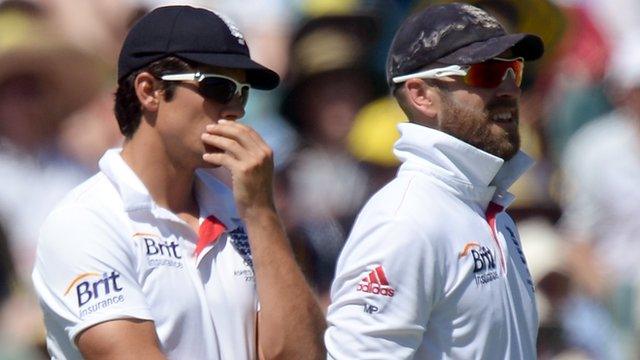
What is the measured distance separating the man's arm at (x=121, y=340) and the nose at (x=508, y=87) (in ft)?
3.66

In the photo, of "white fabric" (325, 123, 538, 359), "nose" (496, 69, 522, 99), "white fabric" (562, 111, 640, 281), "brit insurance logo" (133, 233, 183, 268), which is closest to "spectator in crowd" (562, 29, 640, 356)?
"white fabric" (562, 111, 640, 281)

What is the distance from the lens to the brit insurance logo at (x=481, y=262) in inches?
133

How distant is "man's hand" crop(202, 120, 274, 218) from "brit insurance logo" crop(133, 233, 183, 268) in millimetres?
181

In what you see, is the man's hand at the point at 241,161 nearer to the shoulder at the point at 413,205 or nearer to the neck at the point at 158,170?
the neck at the point at 158,170

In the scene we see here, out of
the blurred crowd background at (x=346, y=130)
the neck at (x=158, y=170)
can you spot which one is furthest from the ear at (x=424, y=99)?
the blurred crowd background at (x=346, y=130)

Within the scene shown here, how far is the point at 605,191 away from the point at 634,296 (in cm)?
54

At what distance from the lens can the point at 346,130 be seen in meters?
6.33

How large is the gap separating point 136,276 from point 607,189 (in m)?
4.10

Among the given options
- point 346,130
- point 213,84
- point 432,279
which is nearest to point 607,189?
point 346,130

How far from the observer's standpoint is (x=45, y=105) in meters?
6.13

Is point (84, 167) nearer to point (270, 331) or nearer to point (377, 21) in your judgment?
point (377, 21)

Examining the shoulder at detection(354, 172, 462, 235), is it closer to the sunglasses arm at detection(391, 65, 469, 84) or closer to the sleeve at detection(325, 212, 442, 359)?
the sleeve at detection(325, 212, 442, 359)

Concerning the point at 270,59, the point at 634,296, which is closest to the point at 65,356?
the point at 270,59

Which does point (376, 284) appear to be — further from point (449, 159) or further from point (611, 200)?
point (611, 200)
